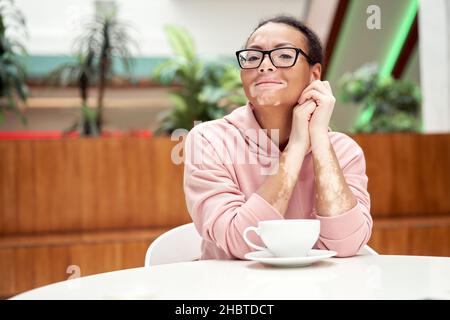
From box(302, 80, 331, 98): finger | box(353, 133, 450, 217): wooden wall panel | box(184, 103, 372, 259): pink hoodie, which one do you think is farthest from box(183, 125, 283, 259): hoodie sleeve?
box(353, 133, 450, 217): wooden wall panel

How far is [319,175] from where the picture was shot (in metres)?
1.07

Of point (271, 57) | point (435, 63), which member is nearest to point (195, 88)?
point (435, 63)

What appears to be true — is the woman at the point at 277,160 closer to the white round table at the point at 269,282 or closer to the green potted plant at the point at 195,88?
the white round table at the point at 269,282

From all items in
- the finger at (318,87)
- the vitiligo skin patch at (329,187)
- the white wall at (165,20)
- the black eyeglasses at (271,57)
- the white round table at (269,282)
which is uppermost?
the white wall at (165,20)

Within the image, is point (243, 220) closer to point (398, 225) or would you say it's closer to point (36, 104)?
point (398, 225)

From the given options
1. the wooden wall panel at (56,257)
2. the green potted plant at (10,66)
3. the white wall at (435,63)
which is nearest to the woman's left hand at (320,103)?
the wooden wall panel at (56,257)

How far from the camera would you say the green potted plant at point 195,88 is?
3.71m

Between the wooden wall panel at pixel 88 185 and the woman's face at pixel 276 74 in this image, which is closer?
the woman's face at pixel 276 74

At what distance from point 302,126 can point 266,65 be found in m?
0.14

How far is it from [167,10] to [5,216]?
15.9ft

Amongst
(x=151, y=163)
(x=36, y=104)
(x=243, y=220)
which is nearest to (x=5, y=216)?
(x=151, y=163)

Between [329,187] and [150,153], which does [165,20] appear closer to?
[150,153]

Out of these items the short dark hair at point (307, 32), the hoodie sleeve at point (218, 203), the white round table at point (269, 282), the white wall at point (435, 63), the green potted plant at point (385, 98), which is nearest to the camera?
the white round table at point (269, 282)

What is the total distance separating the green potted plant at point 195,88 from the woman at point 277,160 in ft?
7.55
